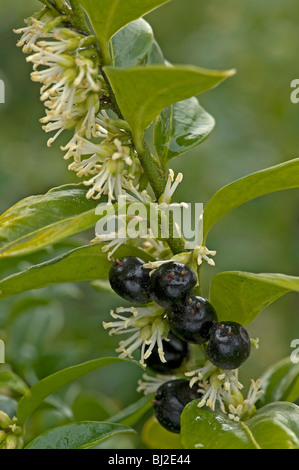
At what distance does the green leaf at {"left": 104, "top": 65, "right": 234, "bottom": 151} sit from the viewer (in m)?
0.94

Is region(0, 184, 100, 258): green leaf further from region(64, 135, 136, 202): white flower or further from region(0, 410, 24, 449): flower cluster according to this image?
region(0, 410, 24, 449): flower cluster

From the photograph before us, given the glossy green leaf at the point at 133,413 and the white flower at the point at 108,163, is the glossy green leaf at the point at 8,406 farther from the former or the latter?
the white flower at the point at 108,163

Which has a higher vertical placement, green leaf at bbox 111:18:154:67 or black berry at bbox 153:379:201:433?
green leaf at bbox 111:18:154:67

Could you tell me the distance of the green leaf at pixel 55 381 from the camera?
1.36 metres

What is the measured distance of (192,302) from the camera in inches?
→ 50.1

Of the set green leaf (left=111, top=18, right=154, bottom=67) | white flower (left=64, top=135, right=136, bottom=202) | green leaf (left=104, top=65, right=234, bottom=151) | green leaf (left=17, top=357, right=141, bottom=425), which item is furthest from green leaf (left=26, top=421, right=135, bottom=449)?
green leaf (left=111, top=18, right=154, bottom=67)

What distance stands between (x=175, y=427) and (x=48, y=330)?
74cm

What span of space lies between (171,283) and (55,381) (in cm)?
40

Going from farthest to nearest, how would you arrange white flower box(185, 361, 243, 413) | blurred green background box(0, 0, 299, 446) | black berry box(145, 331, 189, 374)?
blurred green background box(0, 0, 299, 446) < black berry box(145, 331, 189, 374) < white flower box(185, 361, 243, 413)

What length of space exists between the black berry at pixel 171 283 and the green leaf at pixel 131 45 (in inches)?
18.2

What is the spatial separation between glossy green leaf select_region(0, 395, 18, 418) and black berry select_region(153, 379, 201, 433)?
0.42 m

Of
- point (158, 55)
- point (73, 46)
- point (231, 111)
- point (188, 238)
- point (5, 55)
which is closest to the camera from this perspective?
point (73, 46)
